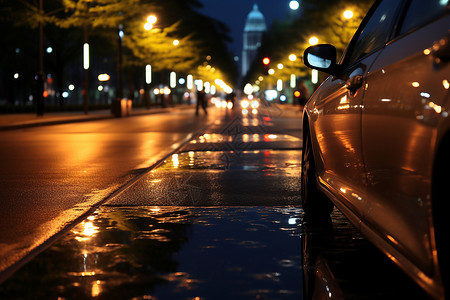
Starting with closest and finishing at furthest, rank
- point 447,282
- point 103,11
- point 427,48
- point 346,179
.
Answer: point 447,282 → point 427,48 → point 346,179 → point 103,11

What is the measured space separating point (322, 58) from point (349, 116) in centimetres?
110

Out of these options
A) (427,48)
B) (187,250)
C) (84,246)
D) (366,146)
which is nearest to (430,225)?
(427,48)

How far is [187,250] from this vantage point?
18.9 feet

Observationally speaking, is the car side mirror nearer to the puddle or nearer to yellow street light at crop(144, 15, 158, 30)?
the puddle

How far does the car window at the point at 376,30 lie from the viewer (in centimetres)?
489

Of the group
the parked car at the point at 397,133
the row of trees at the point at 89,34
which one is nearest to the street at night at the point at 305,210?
the parked car at the point at 397,133

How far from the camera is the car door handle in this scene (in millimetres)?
4895

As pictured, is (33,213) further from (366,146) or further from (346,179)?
(366,146)

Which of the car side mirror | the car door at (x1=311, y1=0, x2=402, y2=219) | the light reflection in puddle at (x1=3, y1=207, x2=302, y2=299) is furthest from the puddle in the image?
the car side mirror

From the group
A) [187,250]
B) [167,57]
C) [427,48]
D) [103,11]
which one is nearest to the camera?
[427,48]

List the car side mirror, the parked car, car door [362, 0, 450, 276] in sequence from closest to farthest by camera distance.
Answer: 1. the parked car
2. car door [362, 0, 450, 276]
3. the car side mirror

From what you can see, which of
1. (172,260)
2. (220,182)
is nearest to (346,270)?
(172,260)

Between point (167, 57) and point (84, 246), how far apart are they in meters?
67.3

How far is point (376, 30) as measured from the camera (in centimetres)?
538
